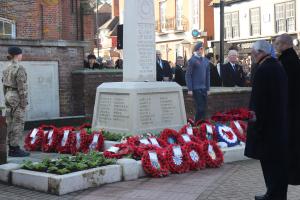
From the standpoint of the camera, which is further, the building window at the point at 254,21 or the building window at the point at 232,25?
the building window at the point at 232,25

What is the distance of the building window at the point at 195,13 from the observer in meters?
45.5

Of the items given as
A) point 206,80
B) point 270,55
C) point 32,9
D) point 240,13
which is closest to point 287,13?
point 240,13

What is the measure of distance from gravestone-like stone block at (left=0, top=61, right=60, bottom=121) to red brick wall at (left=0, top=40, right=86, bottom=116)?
0.55 ft

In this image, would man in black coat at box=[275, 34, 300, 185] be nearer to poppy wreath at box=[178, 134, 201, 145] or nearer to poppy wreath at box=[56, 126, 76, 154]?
poppy wreath at box=[178, 134, 201, 145]

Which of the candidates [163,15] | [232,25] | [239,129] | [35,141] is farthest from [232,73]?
[163,15]

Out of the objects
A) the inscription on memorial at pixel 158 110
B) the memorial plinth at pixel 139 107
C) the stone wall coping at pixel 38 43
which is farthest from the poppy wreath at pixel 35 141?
the stone wall coping at pixel 38 43

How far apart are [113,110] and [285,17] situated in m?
29.2

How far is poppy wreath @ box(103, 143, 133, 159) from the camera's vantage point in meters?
8.84

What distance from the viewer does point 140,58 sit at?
34.4 ft

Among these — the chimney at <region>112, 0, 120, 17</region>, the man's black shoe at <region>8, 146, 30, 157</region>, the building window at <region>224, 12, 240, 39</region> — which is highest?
the chimney at <region>112, 0, 120, 17</region>

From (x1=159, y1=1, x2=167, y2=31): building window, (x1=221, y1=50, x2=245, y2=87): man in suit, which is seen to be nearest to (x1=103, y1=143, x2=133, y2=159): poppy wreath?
(x1=221, y1=50, x2=245, y2=87): man in suit

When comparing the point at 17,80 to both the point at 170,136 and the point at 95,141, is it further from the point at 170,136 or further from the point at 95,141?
the point at 170,136

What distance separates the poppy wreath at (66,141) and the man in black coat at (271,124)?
177 inches

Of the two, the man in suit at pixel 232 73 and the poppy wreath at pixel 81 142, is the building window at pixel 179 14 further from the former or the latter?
the poppy wreath at pixel 81 142
